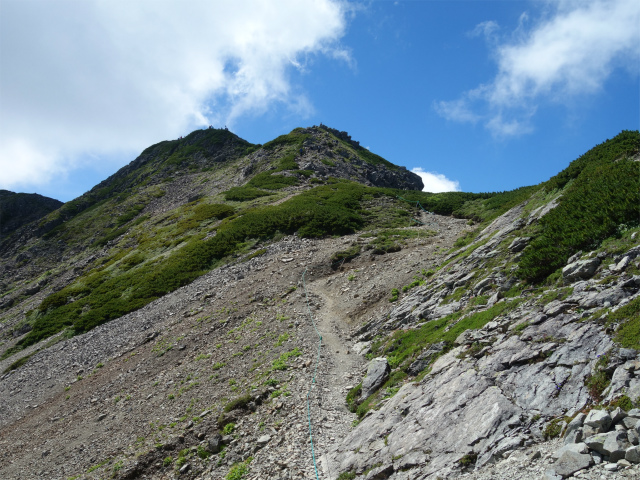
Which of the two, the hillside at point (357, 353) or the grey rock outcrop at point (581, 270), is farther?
the grey rock outcrop at point (581, 270)

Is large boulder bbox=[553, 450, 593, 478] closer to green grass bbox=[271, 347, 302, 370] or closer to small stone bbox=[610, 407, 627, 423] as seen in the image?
small stone bbox=[610, 407, 627, 423]

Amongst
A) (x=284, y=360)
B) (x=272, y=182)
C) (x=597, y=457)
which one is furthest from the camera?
(x=272, y=182)

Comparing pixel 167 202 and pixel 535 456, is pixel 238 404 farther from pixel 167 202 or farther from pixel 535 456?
pixel 167 202

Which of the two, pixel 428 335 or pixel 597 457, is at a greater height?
pixel 428 335

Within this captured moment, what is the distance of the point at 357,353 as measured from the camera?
21.0 meters

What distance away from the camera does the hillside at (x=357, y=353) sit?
30.5 ft

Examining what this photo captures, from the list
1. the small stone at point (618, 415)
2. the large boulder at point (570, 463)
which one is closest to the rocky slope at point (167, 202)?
the large boulder at point (570, 463)

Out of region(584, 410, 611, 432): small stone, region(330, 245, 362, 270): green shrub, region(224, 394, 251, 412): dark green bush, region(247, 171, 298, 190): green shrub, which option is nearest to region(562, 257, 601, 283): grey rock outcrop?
region(584, 410, 611, 432): small stone

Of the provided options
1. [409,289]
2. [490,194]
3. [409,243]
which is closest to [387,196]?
[490,194]

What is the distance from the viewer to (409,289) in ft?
85.1

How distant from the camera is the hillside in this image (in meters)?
9.30

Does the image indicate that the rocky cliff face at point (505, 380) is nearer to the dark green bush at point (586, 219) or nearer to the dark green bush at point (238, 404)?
the dark green bush at point (586, 219)

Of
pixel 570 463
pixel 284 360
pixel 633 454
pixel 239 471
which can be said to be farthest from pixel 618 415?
pixel 284 360

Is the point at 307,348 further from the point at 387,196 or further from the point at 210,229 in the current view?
the point at 387,196
